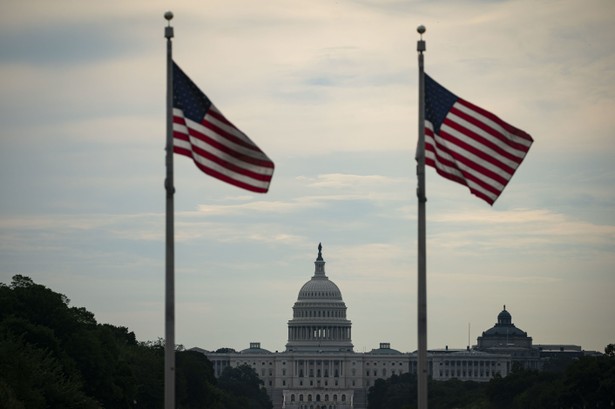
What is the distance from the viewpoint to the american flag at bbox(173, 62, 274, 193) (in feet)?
184

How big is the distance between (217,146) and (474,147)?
7.45 meters

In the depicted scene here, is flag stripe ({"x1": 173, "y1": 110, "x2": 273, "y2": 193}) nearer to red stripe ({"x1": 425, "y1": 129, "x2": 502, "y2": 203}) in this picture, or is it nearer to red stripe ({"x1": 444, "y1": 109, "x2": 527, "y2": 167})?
red stripe ({"x1": 425, "y1": 129, "x2": 502, "y2": 203})

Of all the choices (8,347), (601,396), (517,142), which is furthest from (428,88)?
(601,396)

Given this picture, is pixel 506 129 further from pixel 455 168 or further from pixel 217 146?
pixel 217 146

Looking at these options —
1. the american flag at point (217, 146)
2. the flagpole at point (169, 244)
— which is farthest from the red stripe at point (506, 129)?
the flagpole at point (169, 244)

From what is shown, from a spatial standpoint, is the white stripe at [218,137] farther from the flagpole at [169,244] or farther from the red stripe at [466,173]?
the red stripe at [466,173]

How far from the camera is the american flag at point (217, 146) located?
56.0 meters

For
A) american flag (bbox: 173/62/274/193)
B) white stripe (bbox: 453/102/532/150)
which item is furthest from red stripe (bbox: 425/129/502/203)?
american flag (bbox: 173/62/274/193)

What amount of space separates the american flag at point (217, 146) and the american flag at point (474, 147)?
5144mm

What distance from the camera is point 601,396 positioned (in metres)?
191

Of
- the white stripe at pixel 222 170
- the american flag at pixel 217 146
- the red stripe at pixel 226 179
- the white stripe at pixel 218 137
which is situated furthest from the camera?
the white stripe at pixel 218 137

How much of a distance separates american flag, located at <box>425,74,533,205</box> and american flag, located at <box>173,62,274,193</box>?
5.14 m

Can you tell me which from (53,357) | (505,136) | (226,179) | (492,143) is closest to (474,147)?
(492,143)

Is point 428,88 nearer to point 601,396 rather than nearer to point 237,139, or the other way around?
point 237,139
